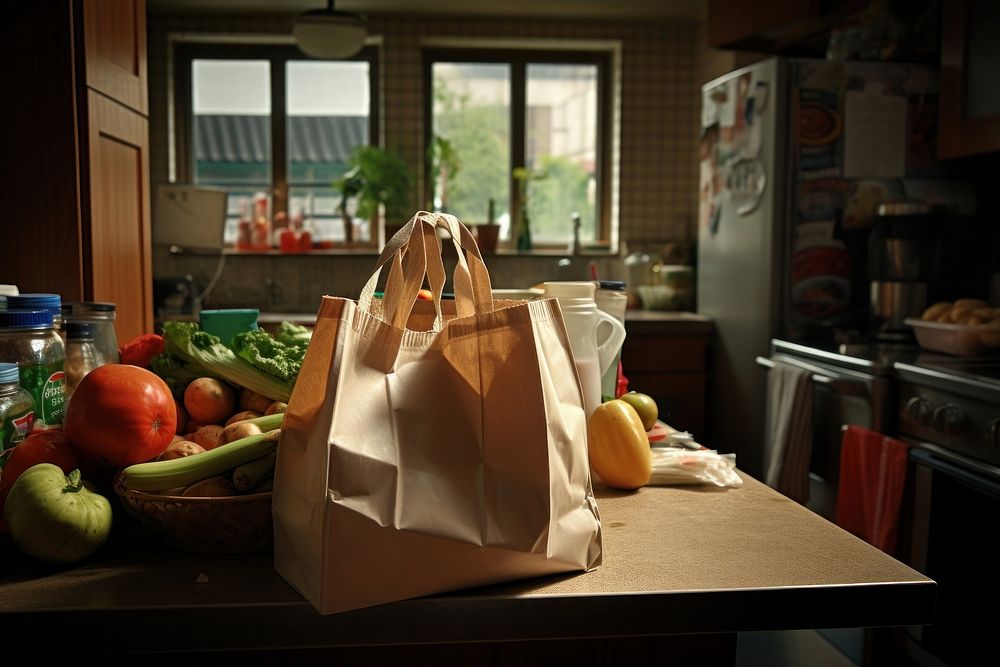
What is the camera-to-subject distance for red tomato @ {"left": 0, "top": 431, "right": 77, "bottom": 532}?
819mm

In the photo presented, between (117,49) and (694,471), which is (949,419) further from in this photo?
(117,49)

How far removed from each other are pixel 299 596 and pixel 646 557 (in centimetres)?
34

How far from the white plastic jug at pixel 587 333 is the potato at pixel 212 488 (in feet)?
1.42

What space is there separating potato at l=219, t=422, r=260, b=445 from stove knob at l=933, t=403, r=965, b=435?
1624 millimetres

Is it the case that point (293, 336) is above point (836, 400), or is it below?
above

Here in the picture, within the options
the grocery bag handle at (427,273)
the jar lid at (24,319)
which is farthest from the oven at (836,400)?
the jar lid at (24,319)

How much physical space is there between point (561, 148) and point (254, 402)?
383 centimetres

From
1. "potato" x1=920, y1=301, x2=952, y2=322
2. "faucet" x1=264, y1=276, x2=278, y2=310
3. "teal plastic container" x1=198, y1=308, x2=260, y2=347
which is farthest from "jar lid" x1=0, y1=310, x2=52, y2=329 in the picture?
"faucet" x1=264, y1=276, x2=278, y2=310

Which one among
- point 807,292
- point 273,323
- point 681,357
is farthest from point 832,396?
point 273,323

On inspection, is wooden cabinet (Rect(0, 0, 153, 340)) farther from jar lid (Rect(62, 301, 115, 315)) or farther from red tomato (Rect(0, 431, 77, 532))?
red tomato (Rect(0, 431, 77, 532))

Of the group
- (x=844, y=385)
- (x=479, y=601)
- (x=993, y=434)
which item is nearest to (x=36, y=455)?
(x=479, y=601)

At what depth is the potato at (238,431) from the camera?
89cm

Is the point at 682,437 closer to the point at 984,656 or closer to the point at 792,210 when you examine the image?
the point at 984,656

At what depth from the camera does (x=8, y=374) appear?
80cm
